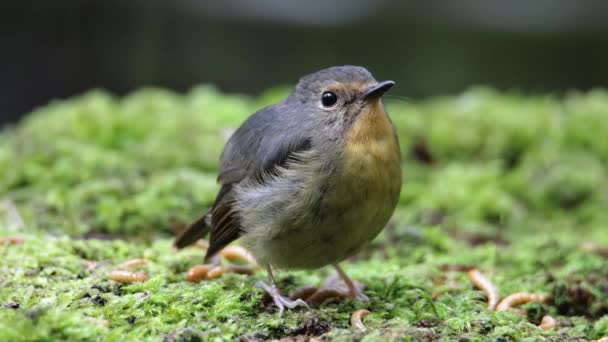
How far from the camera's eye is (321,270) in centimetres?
492

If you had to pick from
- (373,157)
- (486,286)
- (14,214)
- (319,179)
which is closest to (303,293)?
(319,179)

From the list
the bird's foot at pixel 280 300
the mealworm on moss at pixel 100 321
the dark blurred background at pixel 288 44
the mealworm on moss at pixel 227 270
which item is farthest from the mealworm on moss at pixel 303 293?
the dark blurred background at pixel 288 44

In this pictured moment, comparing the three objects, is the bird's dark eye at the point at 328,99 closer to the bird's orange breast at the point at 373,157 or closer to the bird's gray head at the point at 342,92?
the bird's gray head at the point at 342,92

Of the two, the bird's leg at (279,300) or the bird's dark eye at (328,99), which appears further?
the bird's dark eye at (328,99)

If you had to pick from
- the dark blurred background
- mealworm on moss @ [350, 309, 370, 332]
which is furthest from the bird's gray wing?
the dark blurred background

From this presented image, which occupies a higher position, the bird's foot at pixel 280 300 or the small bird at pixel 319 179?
the small bird at pixel 319 179

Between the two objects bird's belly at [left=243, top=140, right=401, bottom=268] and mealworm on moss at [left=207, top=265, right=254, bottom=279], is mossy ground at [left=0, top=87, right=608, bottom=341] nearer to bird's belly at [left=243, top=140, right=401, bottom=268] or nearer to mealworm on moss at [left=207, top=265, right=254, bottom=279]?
mealworm on moss at [left=207, top=265, right=254, bottom=279]

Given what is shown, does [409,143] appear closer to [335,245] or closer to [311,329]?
[335,245]

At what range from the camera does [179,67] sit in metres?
14.3

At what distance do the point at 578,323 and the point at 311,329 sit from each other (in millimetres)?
1587

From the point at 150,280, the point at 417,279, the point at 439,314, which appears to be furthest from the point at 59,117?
the point at 439,314

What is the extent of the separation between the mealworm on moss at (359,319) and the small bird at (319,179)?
0.32 meters

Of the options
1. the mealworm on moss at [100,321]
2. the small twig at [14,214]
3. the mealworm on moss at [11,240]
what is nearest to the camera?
the mealworm on moss at [100,321]

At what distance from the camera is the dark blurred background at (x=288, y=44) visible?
44.7 ft
